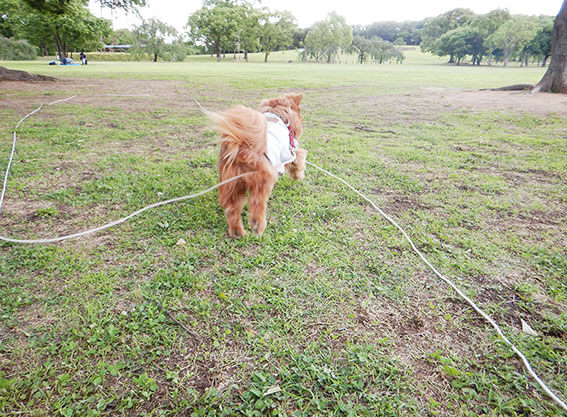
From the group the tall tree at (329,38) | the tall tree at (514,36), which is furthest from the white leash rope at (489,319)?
the tall tree at (514,36)

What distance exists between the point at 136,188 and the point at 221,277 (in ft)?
6.73

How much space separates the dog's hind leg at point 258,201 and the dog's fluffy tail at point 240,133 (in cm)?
24

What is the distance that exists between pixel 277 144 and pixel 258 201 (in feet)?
2.10

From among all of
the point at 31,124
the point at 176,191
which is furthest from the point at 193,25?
the point at 176,191

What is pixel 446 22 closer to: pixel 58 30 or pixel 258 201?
pixel 58 30

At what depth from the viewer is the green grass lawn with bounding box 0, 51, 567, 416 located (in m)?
1.52

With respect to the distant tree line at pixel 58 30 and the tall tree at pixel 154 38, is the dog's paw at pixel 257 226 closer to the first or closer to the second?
the distant tree line at pixel 58 30

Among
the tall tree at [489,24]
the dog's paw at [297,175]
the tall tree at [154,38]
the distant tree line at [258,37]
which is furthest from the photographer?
the tall tree at [489,24]

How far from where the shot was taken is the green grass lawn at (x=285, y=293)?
1.52 m

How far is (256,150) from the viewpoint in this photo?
2562 millimetres

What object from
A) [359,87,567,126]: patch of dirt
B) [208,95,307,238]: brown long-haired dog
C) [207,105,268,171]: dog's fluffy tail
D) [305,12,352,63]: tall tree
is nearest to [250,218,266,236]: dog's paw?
[208,95,307,238]: brown long-haired dog

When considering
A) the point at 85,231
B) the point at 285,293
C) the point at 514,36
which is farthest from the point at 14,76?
the point at 514,36

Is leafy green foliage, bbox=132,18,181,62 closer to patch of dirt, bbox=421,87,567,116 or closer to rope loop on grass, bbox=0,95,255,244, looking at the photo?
rope loop on grass, bbox=0,95,255,244

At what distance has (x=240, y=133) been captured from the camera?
8.18ft
